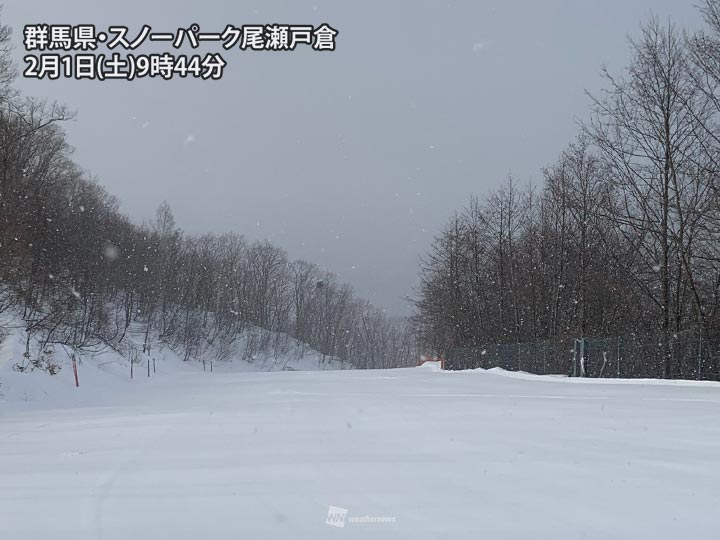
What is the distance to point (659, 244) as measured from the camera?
90.0ft

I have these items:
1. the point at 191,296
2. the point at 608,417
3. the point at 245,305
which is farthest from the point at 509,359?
the point at 245,305

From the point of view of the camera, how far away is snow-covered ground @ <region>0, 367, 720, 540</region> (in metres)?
4.34

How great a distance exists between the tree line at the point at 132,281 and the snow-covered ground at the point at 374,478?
16632 mm

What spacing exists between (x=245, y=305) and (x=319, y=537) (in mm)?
105744

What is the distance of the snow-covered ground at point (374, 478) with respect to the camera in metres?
4.34

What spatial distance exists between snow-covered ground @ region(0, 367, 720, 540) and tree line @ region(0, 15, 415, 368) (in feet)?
54.6

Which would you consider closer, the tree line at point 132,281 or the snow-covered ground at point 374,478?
the snow-covered ground at point 374,478

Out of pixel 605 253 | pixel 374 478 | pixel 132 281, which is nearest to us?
pixel 374 478

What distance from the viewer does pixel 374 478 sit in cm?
577

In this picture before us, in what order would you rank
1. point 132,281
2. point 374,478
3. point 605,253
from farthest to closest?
point 132,281 → point 605,253 → point 374,478

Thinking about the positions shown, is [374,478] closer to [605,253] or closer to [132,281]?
[605,253]

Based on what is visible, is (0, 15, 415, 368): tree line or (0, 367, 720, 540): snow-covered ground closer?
(0, 367, 720, 540): snow-covered ground

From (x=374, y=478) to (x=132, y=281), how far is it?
Answer: 79626 millimetres

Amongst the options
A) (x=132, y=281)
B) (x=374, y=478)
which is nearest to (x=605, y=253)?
(x=374, y=478)
